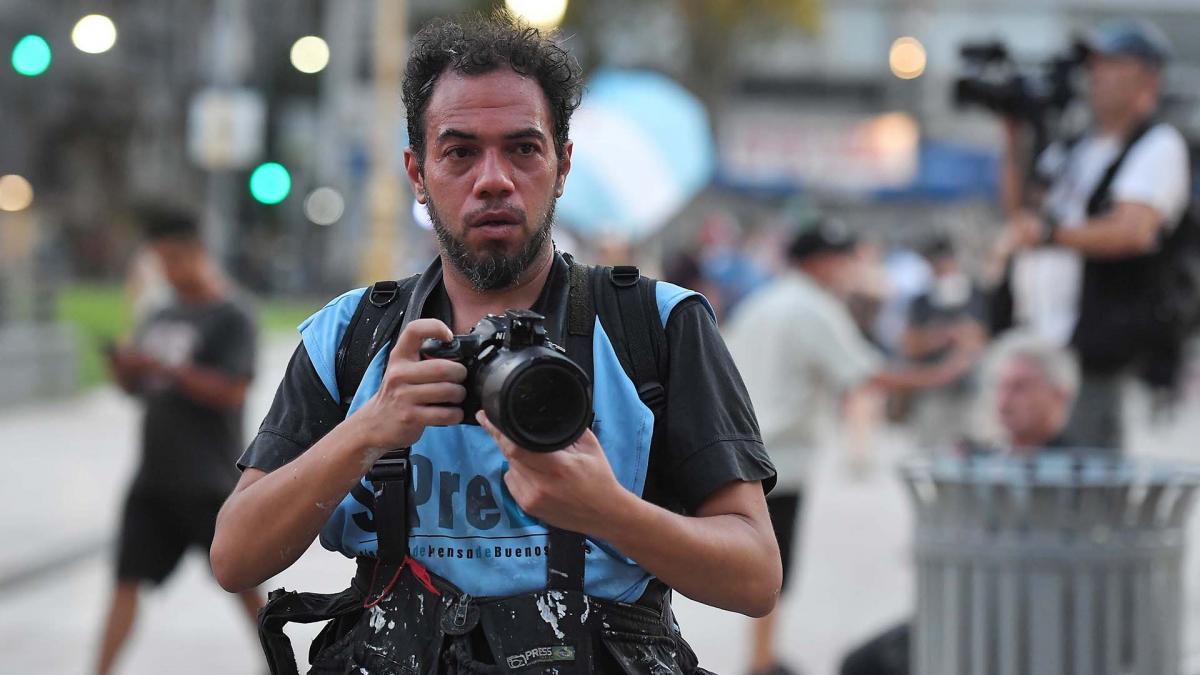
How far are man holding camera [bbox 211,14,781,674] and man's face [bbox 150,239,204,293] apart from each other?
515cm

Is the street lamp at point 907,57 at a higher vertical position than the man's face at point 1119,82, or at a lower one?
higher

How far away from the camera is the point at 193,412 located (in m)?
7.43

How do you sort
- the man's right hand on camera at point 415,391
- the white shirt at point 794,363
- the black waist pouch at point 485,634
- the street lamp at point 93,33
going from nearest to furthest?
the man's right hand on camera at point 415,391 < the black waist pouch at point 485,634 < the white shirt at point 794,363 < the street lamp at point 93,33

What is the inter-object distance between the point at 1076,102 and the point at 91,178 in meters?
47.9

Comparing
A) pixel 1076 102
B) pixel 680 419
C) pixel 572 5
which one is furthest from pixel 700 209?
pixel 680 419

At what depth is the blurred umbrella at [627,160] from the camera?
1305 centimetres

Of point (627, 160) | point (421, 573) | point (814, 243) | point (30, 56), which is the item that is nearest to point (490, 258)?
point (421, 573)

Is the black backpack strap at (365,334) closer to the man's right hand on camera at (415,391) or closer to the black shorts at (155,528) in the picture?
the man's right hand on camera at (415,391)

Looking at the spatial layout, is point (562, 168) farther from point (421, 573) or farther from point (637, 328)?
point (421, 573)

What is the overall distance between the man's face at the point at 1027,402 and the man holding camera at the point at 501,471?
392 cm

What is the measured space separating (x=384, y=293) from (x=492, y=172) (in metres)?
0.33

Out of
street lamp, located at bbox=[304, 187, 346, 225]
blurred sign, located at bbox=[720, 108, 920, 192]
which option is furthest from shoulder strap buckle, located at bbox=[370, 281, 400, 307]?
blurred sign, located at bbox=[720, 108, 920, 192]

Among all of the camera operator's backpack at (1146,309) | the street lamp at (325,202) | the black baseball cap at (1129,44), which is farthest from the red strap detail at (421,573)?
Answer: the street lamp at (325,202)

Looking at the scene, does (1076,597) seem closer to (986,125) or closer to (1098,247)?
(1098,247)
